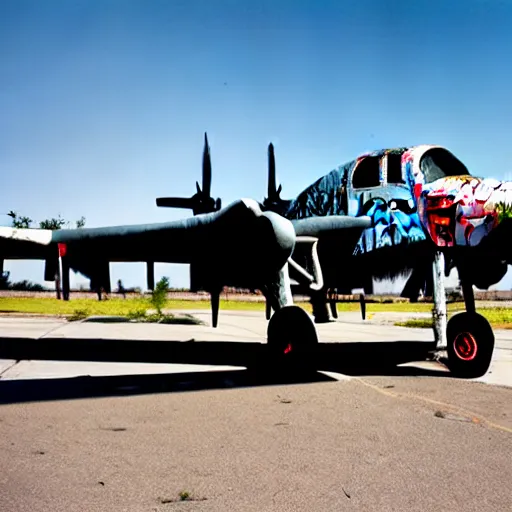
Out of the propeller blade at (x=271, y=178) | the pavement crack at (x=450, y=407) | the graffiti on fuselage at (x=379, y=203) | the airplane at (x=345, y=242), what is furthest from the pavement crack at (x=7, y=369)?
the propeller blade at (x=271, y=178)

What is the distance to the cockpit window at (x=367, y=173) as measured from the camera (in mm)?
9070

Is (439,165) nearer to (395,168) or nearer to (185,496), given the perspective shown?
(395,168)

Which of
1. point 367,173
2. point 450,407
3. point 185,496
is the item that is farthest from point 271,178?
point 185,496

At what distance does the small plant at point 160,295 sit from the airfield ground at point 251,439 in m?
18.7

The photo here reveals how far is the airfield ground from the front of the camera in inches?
127

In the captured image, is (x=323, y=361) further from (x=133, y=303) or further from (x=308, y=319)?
(x=133, y=303)

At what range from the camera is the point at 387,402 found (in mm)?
6188

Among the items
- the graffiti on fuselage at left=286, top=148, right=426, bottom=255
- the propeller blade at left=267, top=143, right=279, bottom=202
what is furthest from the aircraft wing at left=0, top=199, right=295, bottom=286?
the propeller blade at left=267, top=143, right=279, bottom=202

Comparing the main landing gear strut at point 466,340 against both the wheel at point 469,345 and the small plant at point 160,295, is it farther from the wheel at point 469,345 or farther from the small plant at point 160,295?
the small plant at point 160,295

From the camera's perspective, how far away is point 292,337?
7.99 meters

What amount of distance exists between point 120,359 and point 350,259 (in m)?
4.87

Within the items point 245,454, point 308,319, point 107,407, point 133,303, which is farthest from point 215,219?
point 133,303

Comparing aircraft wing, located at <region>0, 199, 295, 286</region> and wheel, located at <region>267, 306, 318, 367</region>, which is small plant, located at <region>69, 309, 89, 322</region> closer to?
aircraft wing, located at <region>0, 199, 295, 286</region>

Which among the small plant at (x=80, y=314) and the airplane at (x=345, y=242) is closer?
the airplane at (x=345, y=242)
